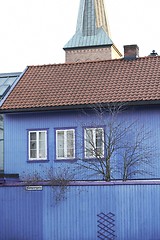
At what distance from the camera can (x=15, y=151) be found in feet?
90.5

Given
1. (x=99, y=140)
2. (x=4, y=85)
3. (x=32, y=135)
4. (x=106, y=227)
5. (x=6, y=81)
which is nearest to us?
(x=106, y=227)

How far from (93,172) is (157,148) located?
325 cm

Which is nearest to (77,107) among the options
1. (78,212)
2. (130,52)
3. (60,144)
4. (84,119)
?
(84,119)

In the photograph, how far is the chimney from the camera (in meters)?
29.8

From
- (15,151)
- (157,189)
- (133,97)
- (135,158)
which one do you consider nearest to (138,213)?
(157,189)

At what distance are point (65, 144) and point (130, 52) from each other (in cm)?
668

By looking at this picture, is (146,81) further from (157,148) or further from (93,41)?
(93,41)

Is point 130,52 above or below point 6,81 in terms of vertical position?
above

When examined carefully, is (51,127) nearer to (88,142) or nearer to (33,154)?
(33,154)

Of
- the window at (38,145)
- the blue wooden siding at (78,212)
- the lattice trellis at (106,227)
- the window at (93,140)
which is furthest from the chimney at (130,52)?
the lattice trellis at (106,227)

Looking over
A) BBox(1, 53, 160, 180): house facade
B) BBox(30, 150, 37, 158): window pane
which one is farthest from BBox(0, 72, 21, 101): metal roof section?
BBox(30, 150, 37, 158): window pane

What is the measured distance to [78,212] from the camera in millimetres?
21422

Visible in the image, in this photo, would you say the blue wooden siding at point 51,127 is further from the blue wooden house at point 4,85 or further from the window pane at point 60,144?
the blue wooden house at point 4,85

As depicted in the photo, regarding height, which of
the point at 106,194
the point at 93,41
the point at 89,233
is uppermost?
the point at 93,41
